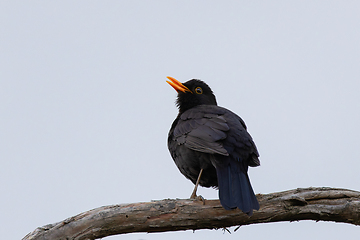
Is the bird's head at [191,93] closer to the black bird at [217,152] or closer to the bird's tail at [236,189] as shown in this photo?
the black bird at [217,152]

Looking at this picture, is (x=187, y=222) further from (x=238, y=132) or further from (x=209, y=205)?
(x=238, y=132)

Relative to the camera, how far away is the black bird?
442 cm

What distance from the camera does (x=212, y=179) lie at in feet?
17.8

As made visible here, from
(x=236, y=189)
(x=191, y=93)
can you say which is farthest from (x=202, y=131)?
(x=191, y=93)

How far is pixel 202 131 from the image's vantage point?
5254mm

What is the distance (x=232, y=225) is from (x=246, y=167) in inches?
31.6

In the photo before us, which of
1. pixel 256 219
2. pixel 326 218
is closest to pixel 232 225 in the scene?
pixel 256 219

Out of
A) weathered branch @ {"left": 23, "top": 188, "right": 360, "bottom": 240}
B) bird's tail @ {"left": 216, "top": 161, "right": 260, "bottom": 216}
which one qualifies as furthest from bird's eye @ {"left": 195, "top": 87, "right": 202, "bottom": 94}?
weathered branch @ {"left": 23, "top": 188, "right": 360, "bottom": 240}

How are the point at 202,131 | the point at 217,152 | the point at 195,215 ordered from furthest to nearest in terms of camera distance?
the point at 202,131
the point at 217,152
the point at 195,215

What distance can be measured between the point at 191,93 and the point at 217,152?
2364 mm

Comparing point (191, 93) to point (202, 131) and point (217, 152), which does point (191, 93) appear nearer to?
point (202, 131)

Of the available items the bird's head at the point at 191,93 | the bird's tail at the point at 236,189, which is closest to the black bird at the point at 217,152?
the bird's tail at the point at 236,189

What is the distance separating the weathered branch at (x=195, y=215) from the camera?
171 inches

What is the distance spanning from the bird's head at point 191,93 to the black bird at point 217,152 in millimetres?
665
